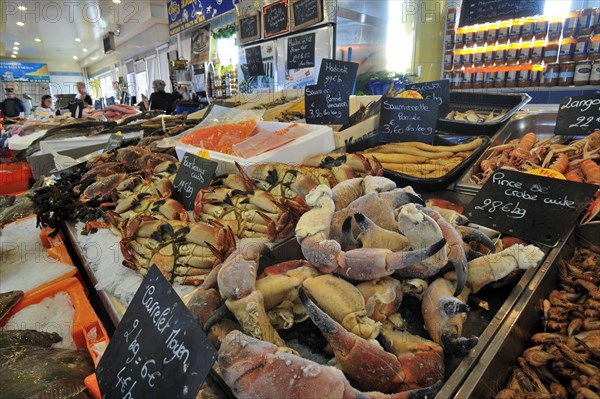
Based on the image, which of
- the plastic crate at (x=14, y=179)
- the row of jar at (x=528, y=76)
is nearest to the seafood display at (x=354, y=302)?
the plastic crate at (x=14, y=179)


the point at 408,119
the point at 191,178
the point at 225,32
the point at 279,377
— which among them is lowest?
the point at 279,377

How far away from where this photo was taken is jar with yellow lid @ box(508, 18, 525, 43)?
222 inches

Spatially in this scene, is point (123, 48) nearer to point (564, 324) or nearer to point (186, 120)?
point (186, 120)

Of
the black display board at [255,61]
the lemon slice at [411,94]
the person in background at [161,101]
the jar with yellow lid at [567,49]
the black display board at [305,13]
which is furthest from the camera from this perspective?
the person in background at [161,101]

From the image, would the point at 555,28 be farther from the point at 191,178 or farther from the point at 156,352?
the point at 156,352

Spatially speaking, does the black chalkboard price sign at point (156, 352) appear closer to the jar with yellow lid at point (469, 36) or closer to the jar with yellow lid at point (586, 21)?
the jar with yellow lid at point (586, 21)

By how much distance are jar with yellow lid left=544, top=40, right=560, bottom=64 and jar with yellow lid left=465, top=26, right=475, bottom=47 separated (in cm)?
122

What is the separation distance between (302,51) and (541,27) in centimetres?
381

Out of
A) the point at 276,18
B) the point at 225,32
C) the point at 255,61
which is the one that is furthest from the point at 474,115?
the point at 225,32

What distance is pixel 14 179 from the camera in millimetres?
4164

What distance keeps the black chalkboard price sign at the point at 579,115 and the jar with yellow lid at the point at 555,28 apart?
14.3 feet

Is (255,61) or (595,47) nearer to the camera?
(595,47)

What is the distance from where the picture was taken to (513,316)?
3.20 ft

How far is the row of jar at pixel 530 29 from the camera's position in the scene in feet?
16.5
